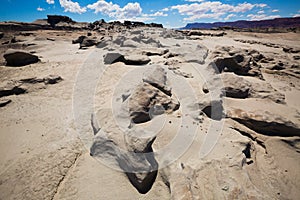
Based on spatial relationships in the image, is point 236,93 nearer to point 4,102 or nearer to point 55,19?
point 4,102

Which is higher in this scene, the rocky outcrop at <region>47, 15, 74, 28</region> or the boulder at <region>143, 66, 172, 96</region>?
the rocky outcrop at <region>47, 15, 74, 28</region>

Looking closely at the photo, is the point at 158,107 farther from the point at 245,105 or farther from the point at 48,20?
the point at 48,20

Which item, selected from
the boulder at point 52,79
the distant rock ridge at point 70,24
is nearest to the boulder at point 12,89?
the boulder at point 52,79

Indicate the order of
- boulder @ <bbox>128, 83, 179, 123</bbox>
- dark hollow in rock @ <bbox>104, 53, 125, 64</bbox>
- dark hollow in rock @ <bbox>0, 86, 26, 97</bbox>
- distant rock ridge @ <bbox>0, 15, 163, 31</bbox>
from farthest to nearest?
distant rock ridge @ <bbox>0, 15, 163, 31</bbox> → dark hollow in rock @ <bbox>104, 53, 125, 64</bbox> → dark hollow in rock @ <bbox>0, 86, 26, 97</bbox> → boulder @ <bbox>128, 83, 179, 123</bbox>

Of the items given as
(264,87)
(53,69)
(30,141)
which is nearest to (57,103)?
(30,141)

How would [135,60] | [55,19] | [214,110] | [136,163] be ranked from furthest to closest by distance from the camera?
1. [55,19]
2. [135,60]
3. [214,110]
4. [136,163]

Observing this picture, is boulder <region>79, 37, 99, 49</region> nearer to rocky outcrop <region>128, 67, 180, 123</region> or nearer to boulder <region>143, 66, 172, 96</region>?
boulder <region>143, 66, 172, 96</region>

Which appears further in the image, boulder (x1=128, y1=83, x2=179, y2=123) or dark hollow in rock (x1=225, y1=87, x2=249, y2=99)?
dark hollow in rock (x1=225, y1=87, x2=249, y2=99)

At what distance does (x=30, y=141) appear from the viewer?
353 cm

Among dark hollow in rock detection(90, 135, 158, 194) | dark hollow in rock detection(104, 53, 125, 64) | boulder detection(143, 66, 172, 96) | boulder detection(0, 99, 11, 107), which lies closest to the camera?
dark hollow in rock detection(90, 135, 158, 194)

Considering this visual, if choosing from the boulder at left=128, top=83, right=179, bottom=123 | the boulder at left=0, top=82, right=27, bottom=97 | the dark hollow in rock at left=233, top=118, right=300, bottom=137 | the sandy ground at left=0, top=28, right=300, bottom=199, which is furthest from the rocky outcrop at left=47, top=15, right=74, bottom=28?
the dark hollow in rock at left=233, top=118, right=300, bottom=137

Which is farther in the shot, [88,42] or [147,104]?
[88,42]

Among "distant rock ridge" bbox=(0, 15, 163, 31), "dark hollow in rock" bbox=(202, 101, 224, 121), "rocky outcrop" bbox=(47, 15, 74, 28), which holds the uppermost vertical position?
"rocky outcrop" bbox=(47, 15, 74, 28)

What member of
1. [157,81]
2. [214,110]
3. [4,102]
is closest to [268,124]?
[214,110]
